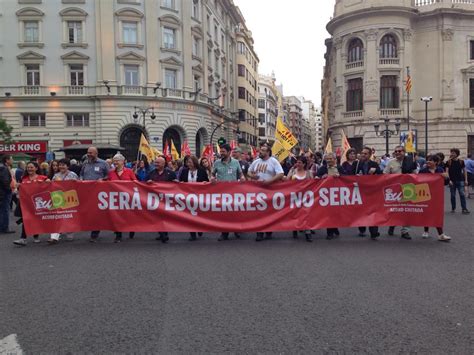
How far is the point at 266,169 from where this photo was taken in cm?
957

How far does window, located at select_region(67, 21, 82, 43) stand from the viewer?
39906 millimetres

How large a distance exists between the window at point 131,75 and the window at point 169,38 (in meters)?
3.62

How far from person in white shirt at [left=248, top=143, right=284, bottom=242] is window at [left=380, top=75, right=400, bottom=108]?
111 feet

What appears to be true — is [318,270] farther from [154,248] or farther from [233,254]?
[154,248]

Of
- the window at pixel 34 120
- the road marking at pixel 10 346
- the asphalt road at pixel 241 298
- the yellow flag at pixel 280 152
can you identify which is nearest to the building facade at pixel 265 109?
the window at pixel 34 120

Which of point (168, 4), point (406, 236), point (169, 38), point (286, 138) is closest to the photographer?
point (406, 236)

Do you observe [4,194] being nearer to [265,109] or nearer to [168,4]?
[168,4]

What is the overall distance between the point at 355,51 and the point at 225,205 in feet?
119

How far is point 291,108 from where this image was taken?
162500mm

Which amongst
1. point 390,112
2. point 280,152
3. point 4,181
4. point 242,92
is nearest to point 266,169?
point 280,152

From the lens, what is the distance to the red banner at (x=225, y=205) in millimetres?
9133

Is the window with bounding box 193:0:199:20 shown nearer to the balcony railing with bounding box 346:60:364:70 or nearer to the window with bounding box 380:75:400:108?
the balcony railing with bounding box 346:60:364:70

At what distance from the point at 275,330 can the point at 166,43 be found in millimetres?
40753

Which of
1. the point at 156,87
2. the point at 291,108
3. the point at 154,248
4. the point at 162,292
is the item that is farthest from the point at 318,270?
the point at 291,108
